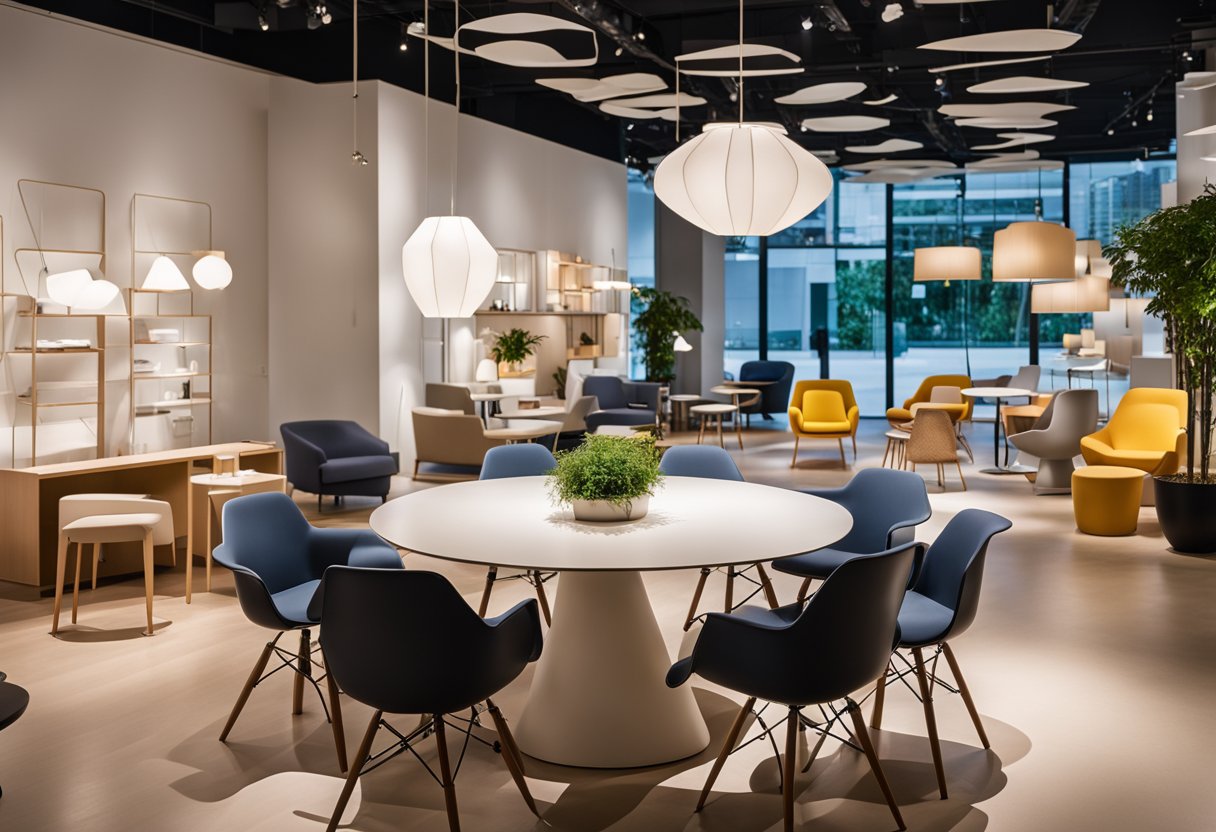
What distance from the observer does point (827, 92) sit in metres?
11.2

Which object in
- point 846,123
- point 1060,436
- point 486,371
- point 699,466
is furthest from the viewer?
point 846,123

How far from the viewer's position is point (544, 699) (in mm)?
4238

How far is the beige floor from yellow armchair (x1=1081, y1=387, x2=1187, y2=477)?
3.29 m

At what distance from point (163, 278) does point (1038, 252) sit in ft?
26.9

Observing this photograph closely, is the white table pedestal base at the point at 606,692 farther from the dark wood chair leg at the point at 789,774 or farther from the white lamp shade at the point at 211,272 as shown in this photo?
the white lamp shade at the point at 211,272

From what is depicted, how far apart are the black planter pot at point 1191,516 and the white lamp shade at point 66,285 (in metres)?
8.32

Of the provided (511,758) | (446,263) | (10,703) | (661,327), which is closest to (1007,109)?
(661,327)

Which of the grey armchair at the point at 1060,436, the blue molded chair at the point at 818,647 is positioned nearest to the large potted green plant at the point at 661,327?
the grey armchair at the point at 1060,436

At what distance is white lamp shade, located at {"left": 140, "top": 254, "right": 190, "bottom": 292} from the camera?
9.63m

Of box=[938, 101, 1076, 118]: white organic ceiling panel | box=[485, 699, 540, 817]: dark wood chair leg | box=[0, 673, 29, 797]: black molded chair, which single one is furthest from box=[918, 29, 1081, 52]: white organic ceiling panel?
box=[0, 673, 29, 797]: black molded chair

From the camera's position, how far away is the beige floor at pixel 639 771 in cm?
369

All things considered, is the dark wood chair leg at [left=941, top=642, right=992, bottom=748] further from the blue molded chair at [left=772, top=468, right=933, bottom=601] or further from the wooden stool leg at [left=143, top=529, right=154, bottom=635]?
the wooden stool leg at [left=143, top=529, right=154, bottom=635]

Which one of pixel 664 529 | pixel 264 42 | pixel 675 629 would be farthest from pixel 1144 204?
pixel 664 529

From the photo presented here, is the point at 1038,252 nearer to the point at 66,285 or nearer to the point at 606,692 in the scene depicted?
the point at 606,692
